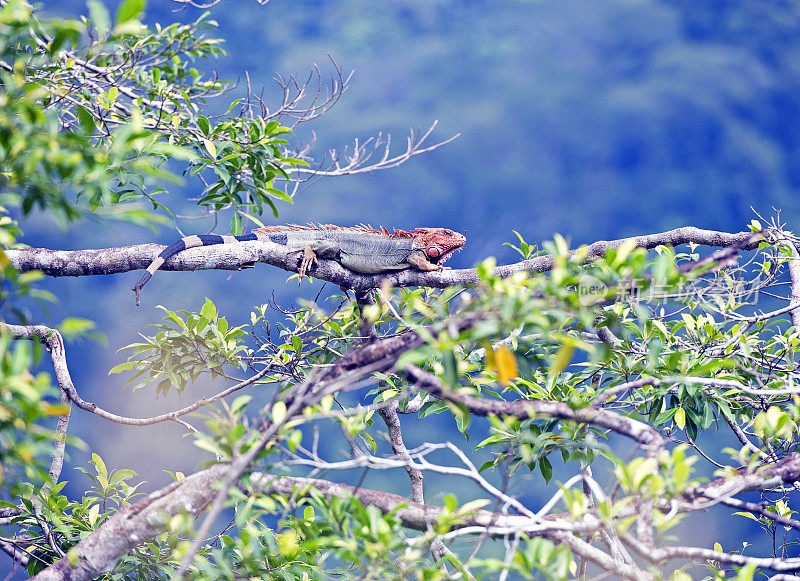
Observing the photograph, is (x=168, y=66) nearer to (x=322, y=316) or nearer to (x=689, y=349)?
(x=322, y=316)

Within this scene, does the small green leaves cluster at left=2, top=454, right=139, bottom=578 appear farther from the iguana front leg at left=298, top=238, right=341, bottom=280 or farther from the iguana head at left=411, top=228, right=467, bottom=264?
the iguana head at left=411, top=228, right=467, bottom=264

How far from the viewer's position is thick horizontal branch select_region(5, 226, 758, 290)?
2.59m

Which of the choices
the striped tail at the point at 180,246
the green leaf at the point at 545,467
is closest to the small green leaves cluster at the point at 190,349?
the striped tail at the point at 180,246

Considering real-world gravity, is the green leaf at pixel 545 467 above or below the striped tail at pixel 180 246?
below

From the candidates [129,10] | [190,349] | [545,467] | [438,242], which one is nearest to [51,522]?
[190,349]

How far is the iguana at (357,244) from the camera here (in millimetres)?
2943

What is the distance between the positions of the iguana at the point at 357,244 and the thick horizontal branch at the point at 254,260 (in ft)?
0.20

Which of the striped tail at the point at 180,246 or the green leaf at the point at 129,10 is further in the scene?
the striped tail at the point at 180,246

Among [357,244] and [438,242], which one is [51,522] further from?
[438,242]

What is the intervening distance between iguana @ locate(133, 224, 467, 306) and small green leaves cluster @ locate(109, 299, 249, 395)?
47cm

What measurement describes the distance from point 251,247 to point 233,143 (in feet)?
1.47

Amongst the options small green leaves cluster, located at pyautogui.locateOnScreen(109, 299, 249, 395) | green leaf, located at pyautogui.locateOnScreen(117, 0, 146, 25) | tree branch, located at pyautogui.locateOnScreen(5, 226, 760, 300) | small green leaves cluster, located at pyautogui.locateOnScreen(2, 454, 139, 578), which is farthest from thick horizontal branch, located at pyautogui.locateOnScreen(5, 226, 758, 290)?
green leaf, located at pyautogui.locateOnScreen(117, 0, 146, 25)

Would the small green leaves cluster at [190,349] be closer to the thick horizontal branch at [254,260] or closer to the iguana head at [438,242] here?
the thick horizontal branch at [254,260]

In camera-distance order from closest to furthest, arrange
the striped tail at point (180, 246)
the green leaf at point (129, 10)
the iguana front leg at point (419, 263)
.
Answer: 1. the green leaf at point (129, 10)
2. the striped tail at point (180, 246)
3. the iguana front leg at point (419, 263)
